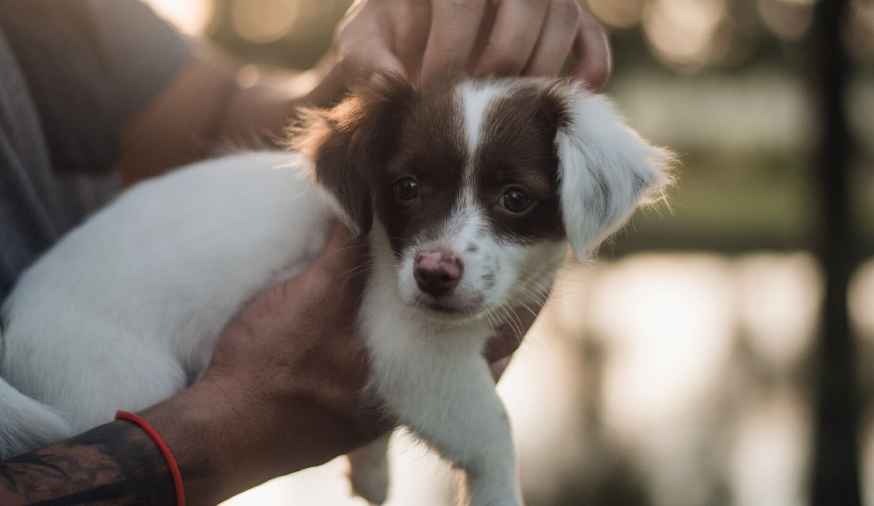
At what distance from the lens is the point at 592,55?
2152 millimetres

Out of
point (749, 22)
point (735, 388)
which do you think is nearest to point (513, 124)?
point (735, 388)

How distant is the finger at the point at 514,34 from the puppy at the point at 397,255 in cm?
7

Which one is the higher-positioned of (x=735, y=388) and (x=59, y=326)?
(x=59, y=326)

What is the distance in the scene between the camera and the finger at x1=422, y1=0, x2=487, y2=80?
1.92m

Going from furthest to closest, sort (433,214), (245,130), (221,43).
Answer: (221,43) → (245,130) → (433,214)

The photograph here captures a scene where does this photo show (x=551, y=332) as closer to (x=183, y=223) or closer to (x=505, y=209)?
(x=505, y=209)

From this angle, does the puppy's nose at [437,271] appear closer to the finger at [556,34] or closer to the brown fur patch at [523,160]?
the brown fur patch at [523,160]

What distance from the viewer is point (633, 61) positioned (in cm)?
856

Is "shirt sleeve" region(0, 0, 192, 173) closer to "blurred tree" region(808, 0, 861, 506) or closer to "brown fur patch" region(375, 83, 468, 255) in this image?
"brown fur patch" region(375, 83, 468, 255)

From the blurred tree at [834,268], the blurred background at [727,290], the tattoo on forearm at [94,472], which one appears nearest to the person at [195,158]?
the tattoo on forearm at [94,472]

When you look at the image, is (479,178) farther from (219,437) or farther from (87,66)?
(87,66)

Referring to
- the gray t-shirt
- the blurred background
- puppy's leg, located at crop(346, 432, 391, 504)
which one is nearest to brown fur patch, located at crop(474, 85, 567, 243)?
puppy's leg, located at crop(346, 432, 391, 504)

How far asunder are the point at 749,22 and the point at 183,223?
705 cm

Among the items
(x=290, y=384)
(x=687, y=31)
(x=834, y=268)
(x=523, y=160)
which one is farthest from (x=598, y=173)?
(x=687, y=31)
